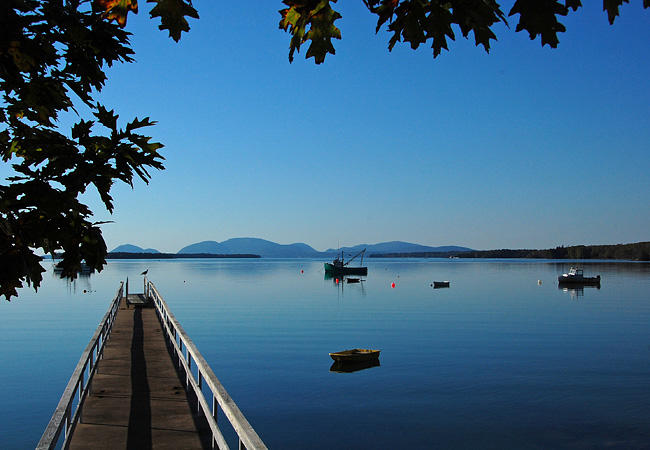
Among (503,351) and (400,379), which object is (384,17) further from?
(503,351)

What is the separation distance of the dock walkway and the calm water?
4904mm

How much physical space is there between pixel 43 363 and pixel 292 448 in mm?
20475

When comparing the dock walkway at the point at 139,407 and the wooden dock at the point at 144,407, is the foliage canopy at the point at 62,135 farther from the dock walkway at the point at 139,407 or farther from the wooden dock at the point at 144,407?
the dock walkway at the point at 139,407

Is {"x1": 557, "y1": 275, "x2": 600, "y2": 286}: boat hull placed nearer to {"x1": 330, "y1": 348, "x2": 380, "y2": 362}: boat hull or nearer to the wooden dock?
{"x1": 330, "y1": 348, "x2": 380, "y2": 362}: boat hull

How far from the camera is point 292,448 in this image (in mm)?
19094

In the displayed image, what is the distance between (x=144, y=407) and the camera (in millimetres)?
12727

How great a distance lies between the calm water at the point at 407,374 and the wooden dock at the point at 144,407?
17.1 ft

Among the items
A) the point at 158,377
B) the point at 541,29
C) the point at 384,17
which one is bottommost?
the point at 158,377

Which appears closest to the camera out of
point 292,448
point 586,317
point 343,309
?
point 292,448

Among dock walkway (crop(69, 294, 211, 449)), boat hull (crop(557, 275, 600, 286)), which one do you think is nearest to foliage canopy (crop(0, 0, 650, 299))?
dock walkway (crop(69, 294, 211, 449))

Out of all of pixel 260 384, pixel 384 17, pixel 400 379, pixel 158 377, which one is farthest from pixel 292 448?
pixel 384 17

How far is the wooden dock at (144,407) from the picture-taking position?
8883 millimetres

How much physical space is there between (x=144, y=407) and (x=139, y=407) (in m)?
0.12

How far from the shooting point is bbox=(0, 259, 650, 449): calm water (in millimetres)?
20672
